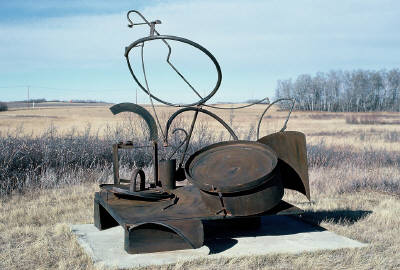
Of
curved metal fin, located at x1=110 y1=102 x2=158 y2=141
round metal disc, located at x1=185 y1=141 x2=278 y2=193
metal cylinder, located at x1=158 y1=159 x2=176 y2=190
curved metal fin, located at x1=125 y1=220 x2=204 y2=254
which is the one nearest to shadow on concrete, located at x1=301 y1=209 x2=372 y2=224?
round metal disc, located at x1=185 y1=141 x2=278 y2=193

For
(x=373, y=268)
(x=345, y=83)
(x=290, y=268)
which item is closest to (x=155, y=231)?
(x=290, y=268)

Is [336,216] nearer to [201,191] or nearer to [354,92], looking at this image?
[201,191]

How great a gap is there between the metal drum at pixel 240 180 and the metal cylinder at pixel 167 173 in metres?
0.28

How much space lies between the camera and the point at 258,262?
502 cm

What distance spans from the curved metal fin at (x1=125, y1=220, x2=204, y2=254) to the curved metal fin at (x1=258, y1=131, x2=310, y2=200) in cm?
139

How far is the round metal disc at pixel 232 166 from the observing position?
16.9 feet

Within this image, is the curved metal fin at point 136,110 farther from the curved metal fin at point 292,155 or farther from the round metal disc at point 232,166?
the curved metal fin at point 292,155

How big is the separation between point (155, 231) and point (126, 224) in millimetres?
317

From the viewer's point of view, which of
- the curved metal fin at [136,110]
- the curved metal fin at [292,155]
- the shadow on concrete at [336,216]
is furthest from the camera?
the shadow on concrete at [336,216]

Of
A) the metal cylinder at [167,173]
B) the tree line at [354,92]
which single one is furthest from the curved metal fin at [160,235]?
the tree line at [354,92]

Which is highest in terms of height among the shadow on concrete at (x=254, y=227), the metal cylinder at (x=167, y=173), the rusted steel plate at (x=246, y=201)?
the metal cylinder at (x=167, y=173)

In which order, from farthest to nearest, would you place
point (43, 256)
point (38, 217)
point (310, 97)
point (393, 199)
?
1. point (310, 97)
2. point (393, 199)
3. point (38, 217)
4. point (43, 256)

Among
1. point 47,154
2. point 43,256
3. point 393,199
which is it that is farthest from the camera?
point 47,154

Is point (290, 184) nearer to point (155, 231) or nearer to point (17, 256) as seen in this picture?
point (155, 231)
